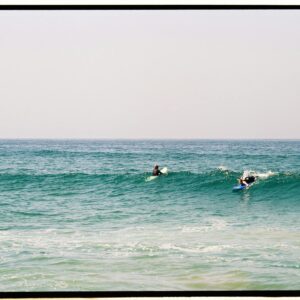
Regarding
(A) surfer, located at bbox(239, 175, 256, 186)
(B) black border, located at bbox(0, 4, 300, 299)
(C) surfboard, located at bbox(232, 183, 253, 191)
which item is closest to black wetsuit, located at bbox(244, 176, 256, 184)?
(A) surfer, located at bbox(239, 175, 256, 186)

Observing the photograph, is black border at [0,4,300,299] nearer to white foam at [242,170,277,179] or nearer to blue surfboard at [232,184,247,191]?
blue surfboard at [232,184,247,191]

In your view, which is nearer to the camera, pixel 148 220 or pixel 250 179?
pixel 148 220

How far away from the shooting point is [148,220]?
6.57 m

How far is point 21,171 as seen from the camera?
10.3m

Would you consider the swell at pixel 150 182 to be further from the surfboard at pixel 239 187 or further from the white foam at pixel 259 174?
the surfboard at pixel 239 187

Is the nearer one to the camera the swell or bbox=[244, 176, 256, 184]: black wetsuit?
the swell

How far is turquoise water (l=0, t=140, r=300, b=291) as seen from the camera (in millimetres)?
3355

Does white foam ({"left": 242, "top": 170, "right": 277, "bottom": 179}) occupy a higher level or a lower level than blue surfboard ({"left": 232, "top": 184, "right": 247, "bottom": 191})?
higher

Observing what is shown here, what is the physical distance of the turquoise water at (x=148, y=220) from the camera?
3355mm

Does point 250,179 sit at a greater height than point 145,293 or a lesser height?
greater

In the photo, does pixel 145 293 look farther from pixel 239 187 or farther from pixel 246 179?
pixel 246 179

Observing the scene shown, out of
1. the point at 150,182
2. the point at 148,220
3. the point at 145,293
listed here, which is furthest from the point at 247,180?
the point at 145,293

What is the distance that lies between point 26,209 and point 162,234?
2384mm

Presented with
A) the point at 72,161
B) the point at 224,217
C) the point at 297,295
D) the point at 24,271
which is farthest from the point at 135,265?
the point at 72,161
